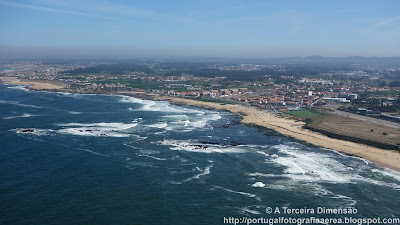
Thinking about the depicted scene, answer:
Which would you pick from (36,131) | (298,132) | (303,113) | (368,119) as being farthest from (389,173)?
(36,131)

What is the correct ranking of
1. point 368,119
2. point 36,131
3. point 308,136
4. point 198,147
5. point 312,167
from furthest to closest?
point 368,119 → point 308,136 → point 36,131 → point 198,147 → point 312,167

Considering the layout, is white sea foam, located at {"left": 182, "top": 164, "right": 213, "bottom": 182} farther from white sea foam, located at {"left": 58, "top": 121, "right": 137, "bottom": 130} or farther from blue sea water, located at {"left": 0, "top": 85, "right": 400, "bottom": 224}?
white sea foam, located at {"left": 58, "top": 121, "right": 137, "bottom": 130}

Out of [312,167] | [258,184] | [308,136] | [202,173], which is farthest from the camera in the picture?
[308,136]

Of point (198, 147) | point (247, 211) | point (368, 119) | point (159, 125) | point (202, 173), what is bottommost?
point (247, 211)

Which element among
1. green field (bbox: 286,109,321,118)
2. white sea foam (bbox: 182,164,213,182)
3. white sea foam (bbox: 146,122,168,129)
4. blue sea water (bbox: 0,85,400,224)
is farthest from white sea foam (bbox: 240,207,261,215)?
green field (bbox: 286,109,321,118)

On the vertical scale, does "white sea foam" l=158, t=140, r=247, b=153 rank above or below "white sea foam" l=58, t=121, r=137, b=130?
below

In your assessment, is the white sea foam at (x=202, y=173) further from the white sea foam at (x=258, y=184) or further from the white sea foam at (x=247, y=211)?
the white sea foam at (x=247, y=211)

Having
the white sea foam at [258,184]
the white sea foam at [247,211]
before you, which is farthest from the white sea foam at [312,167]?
the white sea foam at [247,211]

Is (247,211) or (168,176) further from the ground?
(168,176)

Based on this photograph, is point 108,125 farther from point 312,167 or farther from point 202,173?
point 312,167
